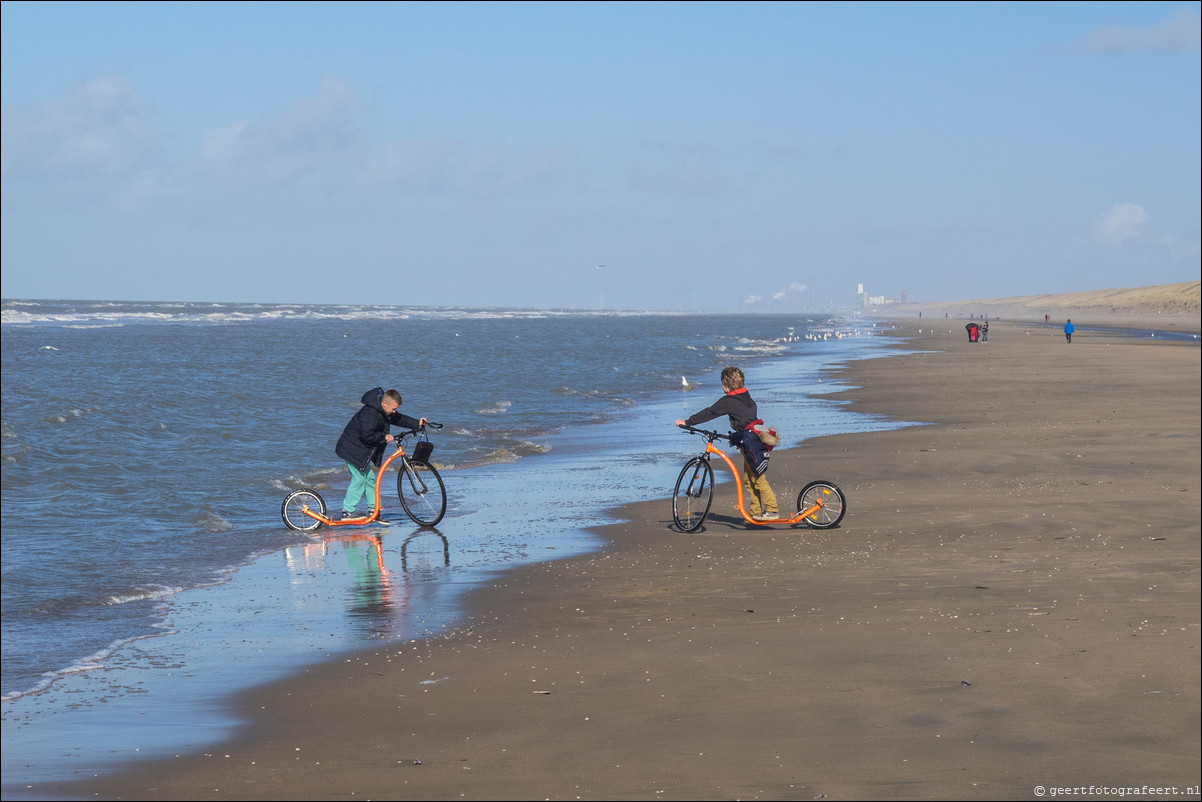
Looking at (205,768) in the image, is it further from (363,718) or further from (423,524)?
(423,524)

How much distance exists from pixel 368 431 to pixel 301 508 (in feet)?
4.16

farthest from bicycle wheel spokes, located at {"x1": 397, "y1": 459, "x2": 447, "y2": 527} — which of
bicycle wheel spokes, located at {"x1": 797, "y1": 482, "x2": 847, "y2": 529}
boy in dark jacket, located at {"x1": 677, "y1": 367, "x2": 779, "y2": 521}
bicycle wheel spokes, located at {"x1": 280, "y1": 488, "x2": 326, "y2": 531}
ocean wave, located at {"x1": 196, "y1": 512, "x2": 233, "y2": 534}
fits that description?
bicycle wheel spokes, located at {"x1": 797, "y1": 482, "x2": 847, "y2": 529}

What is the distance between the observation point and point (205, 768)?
5711mm

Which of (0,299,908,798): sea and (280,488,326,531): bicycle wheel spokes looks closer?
(0,299,908,798): sea

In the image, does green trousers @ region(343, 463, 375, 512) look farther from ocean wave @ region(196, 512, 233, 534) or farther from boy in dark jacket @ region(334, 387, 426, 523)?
ocean wave @ region(196, 512, 233, 534)

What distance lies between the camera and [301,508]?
1403cm

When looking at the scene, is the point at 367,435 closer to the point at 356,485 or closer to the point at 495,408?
the point at 356,485

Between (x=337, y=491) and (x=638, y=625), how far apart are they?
10781 millimetres

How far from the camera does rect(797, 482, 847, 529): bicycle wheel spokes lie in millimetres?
12008

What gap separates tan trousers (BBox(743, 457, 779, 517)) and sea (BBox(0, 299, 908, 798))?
95 centimetres

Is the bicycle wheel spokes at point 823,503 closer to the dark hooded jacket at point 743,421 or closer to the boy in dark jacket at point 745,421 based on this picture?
the boy in dark jacket at point 745,421

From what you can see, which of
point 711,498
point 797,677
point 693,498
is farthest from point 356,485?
point 797,677

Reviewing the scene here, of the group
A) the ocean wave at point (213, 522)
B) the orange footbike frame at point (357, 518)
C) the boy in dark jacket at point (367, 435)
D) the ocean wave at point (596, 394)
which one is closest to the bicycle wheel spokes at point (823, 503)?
the boy in dark jacket at point (367, 435)

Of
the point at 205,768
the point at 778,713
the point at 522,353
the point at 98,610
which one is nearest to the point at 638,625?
the point at 778,713
